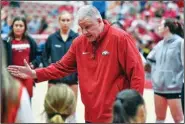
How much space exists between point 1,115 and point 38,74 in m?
1.85

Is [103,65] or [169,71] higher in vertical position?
[103,65]

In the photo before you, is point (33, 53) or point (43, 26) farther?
point (43, 26)

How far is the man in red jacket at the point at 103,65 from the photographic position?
573cm

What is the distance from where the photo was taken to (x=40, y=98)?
1103 centimetres

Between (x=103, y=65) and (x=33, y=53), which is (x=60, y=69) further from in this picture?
(x=33, y=53)

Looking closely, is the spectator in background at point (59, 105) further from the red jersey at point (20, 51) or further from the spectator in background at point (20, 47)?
the red jersey at point (20, 51)

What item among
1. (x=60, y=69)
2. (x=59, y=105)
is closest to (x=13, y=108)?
(x=59, y=105)

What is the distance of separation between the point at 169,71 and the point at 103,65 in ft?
9.48

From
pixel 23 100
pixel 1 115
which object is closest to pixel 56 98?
pixel 23 100

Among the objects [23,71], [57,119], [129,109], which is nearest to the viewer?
[129,109]

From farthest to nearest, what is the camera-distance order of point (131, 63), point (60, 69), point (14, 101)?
point (60, 69), point (131, 63), point (14, 101)

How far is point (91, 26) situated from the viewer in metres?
5.76

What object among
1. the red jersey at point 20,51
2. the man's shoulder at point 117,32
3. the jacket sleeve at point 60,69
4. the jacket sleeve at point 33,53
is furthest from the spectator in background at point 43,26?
the man's shoulder at point 117,32

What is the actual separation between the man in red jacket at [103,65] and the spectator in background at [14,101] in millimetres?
1601
